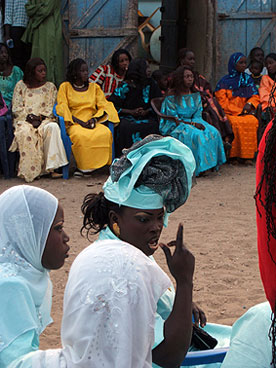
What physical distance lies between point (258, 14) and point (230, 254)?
244 inches

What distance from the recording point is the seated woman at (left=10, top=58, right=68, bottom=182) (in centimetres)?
822

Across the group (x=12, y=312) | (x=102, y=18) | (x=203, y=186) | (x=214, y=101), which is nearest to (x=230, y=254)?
(x=203, y=186)

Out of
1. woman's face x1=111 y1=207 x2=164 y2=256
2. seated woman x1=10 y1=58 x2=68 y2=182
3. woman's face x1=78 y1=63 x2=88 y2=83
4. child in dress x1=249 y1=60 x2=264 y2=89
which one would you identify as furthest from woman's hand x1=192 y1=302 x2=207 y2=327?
child in dress x1=249 y1=60 x2=264 y2=89

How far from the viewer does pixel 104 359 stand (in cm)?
167

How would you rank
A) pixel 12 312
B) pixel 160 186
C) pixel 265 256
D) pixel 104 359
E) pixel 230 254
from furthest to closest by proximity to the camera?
pixel 230 254 < pixel 160 186 < pixel 12 312 < pixel 265 256 < pixel 104 359

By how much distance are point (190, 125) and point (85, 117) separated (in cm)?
146

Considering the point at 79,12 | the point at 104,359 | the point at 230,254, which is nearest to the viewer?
the point at 104,359

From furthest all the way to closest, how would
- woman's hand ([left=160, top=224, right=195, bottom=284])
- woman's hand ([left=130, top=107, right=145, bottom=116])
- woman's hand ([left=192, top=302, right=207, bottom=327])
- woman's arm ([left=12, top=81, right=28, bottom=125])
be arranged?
woman's hand ([left=130, top=107, right=145, bottom=116]), woman's arm ([left=12, top=81, right=28, bottom=125]), woman's hand ([left=192, top=302, right=207, bottom=327]), woman's hand ([left=160, top=224, right=195, bottom=284])

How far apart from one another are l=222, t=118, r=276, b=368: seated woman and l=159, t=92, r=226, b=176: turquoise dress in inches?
256

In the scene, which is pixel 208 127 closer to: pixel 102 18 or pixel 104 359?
pixel 102 18

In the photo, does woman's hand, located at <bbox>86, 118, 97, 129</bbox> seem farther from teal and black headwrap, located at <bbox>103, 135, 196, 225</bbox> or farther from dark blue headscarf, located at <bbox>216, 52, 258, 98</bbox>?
teal and black headwrap, located at <bbox>103, 135, 196, 225</bbox>

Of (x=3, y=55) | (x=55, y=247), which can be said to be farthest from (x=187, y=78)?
(x=55, y=247)

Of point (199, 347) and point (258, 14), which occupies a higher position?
point (258, 14)

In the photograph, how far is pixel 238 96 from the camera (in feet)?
31.9
